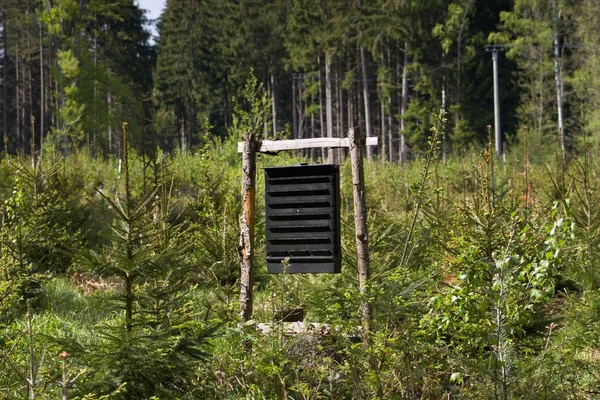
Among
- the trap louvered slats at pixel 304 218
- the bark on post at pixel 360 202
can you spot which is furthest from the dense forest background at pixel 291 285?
the trap louvered slats at pixel 304 218

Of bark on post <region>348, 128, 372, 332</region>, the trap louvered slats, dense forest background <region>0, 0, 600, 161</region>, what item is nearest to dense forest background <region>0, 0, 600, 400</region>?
bark on post <region>348, 128, 372, 332</region>

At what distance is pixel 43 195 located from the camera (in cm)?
1012

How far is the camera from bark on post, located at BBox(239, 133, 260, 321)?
6.25 metres

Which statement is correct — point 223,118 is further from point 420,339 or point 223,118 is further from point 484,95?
point 420,339

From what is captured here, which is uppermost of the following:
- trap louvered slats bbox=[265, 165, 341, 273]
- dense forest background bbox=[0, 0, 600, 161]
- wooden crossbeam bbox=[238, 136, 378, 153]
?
dense forest background bbox=[0, 0, 600, 161]

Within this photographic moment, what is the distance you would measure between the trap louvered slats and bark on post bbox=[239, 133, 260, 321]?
0.60ft

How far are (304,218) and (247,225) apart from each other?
1.67ft

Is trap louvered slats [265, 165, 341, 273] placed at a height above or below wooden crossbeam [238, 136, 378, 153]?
below

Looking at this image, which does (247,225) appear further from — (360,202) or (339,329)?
(339,329)

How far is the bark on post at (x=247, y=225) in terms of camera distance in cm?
625

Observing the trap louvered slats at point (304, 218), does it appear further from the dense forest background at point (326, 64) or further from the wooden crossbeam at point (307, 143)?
the dense forest background at point (326, 64)

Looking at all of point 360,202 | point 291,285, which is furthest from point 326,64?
point 360,202

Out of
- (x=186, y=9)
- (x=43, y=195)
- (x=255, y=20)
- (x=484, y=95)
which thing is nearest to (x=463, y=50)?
(x=484, y=95)

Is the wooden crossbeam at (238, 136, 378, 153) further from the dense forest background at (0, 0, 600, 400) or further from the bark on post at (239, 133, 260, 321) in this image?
the dense forest background at (0, 0, 600, 400)
